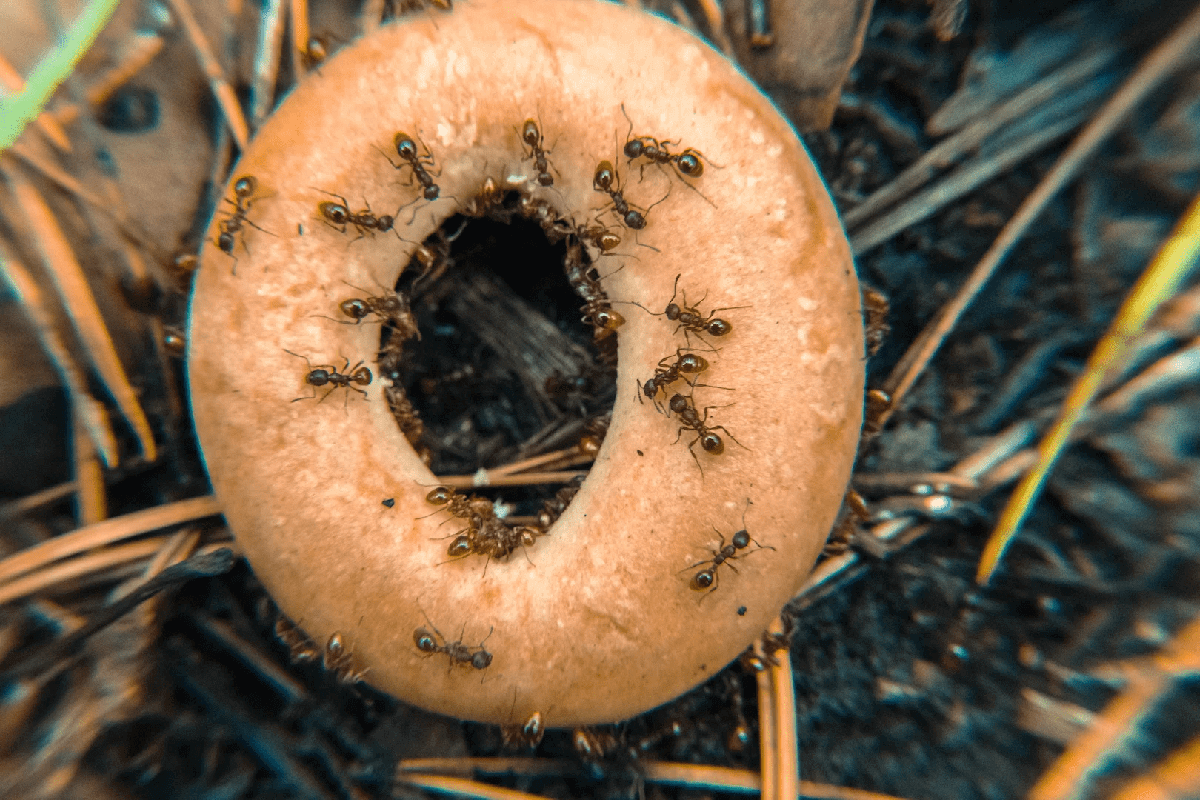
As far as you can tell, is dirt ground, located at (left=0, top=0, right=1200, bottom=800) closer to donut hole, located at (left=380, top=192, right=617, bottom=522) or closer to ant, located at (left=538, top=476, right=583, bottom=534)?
donut hole, located at (left=380, top=192, right=617, bottom=522)

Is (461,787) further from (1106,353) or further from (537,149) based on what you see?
(1106,353)

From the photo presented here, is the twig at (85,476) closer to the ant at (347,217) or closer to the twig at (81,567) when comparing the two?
the twig at (81,567)

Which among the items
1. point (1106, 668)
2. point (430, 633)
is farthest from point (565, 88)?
point (1106, 668)

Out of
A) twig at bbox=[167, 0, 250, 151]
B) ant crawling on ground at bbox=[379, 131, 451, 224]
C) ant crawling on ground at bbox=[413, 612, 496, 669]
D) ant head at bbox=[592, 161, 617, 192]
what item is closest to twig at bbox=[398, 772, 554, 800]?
ant crawling on ground at bbox=[413, 612, 496, 669]

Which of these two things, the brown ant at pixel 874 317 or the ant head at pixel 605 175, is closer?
the ant head at pixel 605 175

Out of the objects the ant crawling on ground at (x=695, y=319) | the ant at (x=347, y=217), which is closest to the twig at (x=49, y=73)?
the ant at (x=347, y=217)
